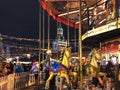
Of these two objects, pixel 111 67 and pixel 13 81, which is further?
pixel 13 81

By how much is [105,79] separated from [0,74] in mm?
4112

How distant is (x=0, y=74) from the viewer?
13.8 m

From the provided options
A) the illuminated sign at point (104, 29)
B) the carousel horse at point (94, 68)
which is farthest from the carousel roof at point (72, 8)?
the carousel horse at point (94, 68)

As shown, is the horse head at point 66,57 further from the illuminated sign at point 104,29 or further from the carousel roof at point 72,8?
the carousel roof at point 72,8

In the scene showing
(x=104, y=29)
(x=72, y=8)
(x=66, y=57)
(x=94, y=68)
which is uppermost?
(x=72, y=8)

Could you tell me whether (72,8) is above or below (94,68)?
above

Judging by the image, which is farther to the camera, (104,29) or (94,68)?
(94,68)

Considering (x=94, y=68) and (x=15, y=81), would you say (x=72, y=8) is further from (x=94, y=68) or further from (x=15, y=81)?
(x=94, y=68)

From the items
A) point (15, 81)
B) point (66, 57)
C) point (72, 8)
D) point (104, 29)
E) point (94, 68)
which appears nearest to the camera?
point (104, 29)

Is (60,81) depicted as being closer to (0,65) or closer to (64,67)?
(64,67)

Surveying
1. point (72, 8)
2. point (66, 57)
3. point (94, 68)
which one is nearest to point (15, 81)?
point (66, 57)

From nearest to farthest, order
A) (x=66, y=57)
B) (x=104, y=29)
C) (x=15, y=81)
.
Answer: (x=104, y=29)
(x=66, y=57)
(x=15, y=81)

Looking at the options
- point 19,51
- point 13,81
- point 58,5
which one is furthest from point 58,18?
point 19,51

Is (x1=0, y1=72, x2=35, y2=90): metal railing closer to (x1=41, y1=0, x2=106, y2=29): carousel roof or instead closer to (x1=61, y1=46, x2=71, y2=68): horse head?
(x1=61, y1=46, x2=71, y2=68): horse head
